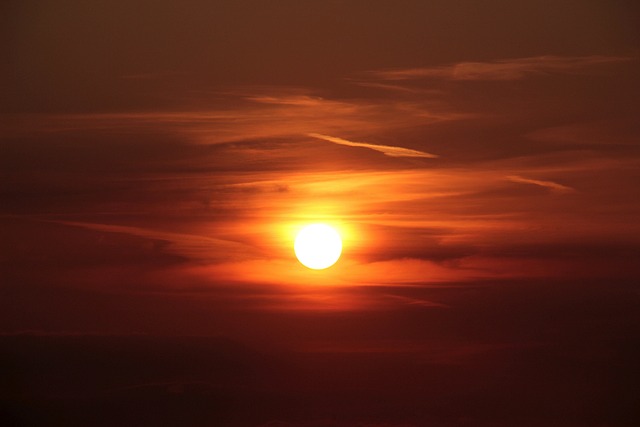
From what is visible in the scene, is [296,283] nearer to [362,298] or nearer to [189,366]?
[362,298]

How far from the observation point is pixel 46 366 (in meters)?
8.68

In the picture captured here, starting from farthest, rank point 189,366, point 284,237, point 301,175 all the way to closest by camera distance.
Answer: point 189,366 → point 284,237 → point 301,175

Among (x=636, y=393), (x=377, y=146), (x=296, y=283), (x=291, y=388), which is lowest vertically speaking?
(x=636, y=393)

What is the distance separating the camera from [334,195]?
7.54m

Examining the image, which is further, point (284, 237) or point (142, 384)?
point (142, 384)

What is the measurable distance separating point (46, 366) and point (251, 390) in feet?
7.91

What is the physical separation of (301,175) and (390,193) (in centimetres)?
97

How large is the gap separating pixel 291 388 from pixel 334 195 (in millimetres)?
2505

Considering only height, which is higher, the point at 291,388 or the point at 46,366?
the point at 46,366

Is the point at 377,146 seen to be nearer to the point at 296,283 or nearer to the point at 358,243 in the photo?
the point at 358,243

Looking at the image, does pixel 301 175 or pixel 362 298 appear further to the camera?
pixel 362 298

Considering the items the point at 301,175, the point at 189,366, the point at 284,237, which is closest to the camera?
the point at 301,175

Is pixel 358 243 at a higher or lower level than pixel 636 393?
higher

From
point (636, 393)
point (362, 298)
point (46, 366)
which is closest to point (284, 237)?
point (362, 298)
